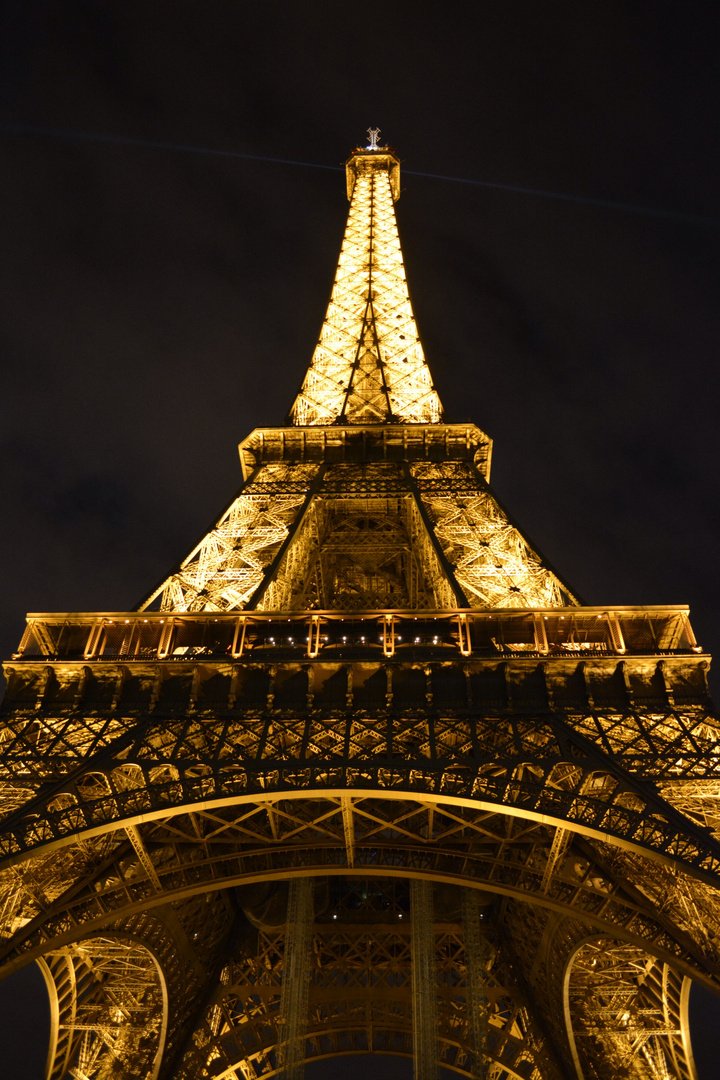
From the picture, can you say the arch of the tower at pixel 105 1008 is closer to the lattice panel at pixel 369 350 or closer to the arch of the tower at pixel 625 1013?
the arch of the tower at pixel 625 1013

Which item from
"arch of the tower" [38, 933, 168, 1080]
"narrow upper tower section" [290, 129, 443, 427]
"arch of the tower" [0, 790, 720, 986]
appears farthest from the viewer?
"narrow upper tower section" [290, 129, 443, 427]

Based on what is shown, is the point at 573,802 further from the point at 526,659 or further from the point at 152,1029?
the point at 152,1029

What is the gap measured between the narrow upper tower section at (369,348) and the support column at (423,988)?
61.0ft

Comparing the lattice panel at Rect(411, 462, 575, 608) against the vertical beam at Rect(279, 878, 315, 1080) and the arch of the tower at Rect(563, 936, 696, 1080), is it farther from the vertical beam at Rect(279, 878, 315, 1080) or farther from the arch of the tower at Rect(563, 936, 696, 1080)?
the vertical beam at Rect(279, 878, 315, 1080)

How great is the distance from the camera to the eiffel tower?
49.5 feet

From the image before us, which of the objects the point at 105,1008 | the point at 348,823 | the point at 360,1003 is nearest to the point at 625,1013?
the point at 360,1003

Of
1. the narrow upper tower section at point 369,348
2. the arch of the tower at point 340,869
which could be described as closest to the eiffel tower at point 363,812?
the arch of the tower at point 340,869

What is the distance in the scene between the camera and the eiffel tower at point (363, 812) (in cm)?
1509

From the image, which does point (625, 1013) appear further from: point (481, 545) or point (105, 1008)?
point (105, 1008)

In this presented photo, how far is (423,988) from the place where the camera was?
1873 centimetres

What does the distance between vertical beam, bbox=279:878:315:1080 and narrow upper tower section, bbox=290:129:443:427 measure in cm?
1844

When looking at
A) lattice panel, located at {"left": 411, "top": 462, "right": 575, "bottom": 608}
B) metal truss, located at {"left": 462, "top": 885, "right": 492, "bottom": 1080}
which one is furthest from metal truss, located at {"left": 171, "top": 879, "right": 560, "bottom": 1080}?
lattice panel, located at {"left": 411, "top": 462, "right": 575, "bottom": 608}

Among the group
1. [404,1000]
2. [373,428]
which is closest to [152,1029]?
[404,1000]

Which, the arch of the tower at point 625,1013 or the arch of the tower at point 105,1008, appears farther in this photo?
the arch of the tower at point 105,1008
